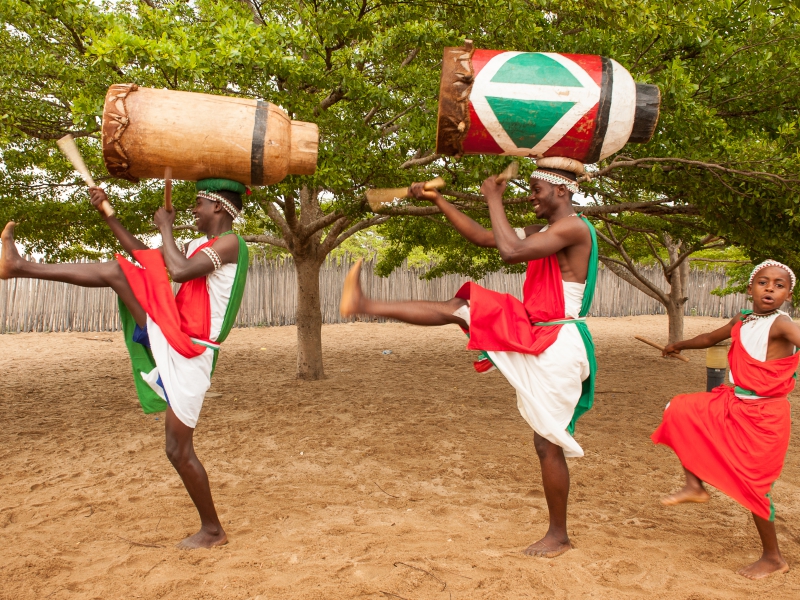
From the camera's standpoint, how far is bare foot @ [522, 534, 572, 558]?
118 inches

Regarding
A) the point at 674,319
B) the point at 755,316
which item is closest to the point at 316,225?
the point at 755,316

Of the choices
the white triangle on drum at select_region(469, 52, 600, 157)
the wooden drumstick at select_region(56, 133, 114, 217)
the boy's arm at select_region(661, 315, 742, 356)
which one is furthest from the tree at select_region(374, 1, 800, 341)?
the wooden drumstick at select_region(56, 133, 114, 217)

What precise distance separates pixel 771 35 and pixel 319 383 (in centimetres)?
614

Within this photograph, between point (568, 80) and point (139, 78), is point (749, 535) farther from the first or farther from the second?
point (139, 78)

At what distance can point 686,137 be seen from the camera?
189 inches

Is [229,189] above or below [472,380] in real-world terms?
above

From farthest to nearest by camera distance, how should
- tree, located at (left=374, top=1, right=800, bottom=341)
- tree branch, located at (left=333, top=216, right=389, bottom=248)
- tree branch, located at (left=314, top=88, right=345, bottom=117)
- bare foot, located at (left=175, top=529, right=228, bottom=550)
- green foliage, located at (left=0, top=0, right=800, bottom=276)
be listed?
tree branch, located at (left=333, top=216, right=389, bottom=248) < tree branch, located at (left=314, top=88, right=345, bottom=117) < tree, located at (left=374, top=1, right=800, bottom=341) < green foliage, located at (left=0, top=0, right=800, bottom=276) < bare foot, located at (left=175, top=529, right=228, bottom=550)

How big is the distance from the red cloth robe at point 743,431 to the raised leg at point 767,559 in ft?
Result: 0.20

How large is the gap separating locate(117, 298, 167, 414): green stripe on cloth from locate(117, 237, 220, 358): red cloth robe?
0.97 ft

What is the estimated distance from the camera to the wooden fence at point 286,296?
1330cm

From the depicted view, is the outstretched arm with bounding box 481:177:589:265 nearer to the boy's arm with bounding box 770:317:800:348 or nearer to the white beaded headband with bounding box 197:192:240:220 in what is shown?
the boy's arm with bounding box 770:317:800:348

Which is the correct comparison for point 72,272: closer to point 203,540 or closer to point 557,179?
point 203,540

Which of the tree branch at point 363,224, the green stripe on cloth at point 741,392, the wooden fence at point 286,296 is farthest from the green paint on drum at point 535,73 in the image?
the wooden fence at point 286,296

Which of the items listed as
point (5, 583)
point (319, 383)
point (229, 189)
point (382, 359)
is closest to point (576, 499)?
point (229, 189)
